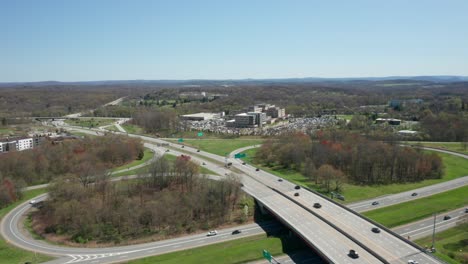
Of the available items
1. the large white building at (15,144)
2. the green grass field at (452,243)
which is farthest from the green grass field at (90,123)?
the green grass field at (452,243)

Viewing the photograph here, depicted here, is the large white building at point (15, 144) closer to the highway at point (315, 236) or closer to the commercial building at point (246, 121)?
the highway at point (315, 236)

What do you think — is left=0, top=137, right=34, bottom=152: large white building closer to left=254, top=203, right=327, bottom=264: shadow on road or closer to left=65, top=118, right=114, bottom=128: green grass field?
left=65, top=118, right=114, bottom=128: green grass field

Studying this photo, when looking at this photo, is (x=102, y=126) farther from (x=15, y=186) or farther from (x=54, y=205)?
(x=54, y=205)

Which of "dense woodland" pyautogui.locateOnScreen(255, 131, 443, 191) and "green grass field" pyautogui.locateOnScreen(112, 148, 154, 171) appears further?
"green grass field" pyautogui.locateOnScreen(112, 148, 154, 171)

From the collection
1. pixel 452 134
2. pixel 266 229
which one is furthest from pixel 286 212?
pixel 452 134

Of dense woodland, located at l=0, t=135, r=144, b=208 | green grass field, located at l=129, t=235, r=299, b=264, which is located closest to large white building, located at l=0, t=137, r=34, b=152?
dense woodland, located at l=0, t=135, r=144, b=208
